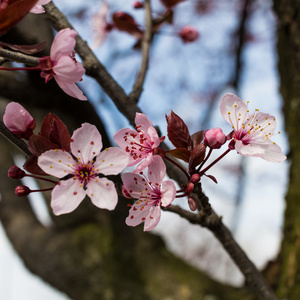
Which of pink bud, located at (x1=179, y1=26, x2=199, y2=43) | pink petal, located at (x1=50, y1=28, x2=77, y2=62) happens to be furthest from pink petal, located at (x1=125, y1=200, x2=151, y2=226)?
pink bud, located at (x1=179, y1=26, x2=199, y2=43)

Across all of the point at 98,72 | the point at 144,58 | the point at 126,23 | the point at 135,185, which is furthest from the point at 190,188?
the point at 126,23

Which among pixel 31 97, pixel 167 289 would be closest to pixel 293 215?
pixel 167 289

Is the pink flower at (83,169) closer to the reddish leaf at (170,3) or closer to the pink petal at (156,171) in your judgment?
the pink petal at (156,171)

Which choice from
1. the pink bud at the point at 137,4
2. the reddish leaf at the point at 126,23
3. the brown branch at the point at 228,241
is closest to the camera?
the brown branch at the point at 228,241

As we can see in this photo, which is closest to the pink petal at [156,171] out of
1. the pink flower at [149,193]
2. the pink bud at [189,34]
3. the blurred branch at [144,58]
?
the pink flower at [149,193]

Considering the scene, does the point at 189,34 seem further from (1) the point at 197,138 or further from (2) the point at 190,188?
(2) the point at 190,188

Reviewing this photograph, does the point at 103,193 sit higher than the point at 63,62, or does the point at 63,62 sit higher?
the point at 63,62
